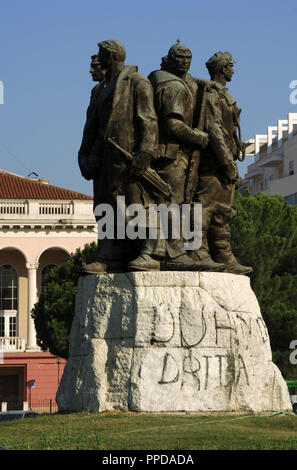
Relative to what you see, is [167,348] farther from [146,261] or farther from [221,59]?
[221,59]

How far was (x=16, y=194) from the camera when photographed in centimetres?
7238

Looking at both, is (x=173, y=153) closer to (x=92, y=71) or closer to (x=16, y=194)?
(x=92, y=71)

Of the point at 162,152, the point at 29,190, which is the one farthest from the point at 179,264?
the point at 29,190

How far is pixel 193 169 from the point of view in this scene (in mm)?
16328

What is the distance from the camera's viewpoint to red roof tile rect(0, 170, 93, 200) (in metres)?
71.9

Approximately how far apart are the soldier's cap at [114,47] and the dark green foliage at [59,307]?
3349 cm

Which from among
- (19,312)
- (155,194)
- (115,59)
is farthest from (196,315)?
(19,312)

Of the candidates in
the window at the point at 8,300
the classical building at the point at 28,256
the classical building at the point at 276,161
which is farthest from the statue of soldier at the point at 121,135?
the classical building at the point at 276,161

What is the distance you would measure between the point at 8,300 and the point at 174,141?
187 ft

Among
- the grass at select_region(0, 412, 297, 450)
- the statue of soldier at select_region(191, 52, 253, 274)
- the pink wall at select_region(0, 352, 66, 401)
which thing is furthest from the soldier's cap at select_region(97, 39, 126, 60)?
the pink wall at select_region(0, 352, 66, 401)

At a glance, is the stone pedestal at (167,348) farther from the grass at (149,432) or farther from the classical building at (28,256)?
the classical building at (28,256)

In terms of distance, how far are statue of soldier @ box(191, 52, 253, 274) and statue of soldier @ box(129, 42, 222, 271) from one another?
255 millimetres
